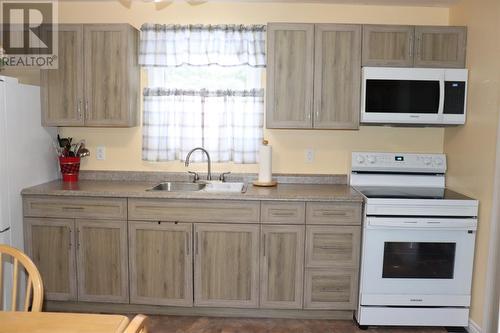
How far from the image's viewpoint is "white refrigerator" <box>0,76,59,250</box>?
284 cm

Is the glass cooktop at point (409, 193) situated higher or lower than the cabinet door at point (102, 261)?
higher

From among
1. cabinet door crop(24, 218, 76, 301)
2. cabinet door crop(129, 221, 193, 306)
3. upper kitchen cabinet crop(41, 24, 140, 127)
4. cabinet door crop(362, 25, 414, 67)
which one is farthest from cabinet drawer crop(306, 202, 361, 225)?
cabinet door crop(24, 218, 76, 301)

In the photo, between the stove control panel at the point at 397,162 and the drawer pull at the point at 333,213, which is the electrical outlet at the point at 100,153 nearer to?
the drawer pull at the point at 333,213

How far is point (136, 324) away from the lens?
3.42 feet

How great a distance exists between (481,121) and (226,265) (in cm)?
199

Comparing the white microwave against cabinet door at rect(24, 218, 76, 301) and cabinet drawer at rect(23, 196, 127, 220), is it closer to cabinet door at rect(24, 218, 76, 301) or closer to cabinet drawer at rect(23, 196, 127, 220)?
cabinet drawer at rect(23, 196, 127, 220)

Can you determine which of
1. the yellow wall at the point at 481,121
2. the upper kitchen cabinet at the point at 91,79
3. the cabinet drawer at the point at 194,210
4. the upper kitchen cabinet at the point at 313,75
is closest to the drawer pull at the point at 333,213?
the cabinet drawer at the point at 194,210

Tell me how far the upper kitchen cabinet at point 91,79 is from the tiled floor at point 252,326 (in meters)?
1.52

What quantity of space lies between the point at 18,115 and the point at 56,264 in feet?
3.57

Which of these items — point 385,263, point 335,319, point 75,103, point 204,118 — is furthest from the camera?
point 204,118

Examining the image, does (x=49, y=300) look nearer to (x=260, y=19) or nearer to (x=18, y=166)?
(x=18, y=166)

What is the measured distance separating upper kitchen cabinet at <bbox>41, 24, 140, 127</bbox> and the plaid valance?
0.18 meters

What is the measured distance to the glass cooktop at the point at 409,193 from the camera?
116 inches

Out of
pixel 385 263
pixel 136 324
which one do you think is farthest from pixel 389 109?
pixel 136 324
